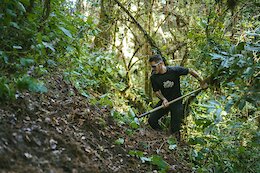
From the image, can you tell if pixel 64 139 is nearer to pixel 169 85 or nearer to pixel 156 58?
pixel 156 58

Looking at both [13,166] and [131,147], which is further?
[131,147]

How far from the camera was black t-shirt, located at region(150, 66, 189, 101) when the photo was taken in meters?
5.91

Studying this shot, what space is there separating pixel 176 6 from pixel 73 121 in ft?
17.0

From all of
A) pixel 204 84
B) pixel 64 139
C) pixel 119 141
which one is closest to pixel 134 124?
pixel 119 141

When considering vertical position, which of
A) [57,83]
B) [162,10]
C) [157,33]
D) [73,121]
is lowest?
[73,121]

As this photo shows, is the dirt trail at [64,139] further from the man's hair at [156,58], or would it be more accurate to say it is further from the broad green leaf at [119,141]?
the man's hair at [156,58]

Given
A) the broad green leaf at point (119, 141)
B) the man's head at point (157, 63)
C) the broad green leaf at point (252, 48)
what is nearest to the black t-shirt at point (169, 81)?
the man's head at point (157, 63)

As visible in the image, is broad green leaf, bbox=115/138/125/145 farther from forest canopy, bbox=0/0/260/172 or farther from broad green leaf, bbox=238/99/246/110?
broad green leaf, bbox=238/99/246/110

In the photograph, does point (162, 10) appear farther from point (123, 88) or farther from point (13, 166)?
point (13, 166)

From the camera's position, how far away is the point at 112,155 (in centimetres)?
400

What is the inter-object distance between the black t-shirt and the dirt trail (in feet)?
3.66

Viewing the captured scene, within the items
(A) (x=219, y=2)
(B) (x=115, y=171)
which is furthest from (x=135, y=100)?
(B) (x=115, y=171)

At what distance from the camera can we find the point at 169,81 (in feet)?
19.6

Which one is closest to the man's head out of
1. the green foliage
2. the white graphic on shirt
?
the white graphic on shirt
